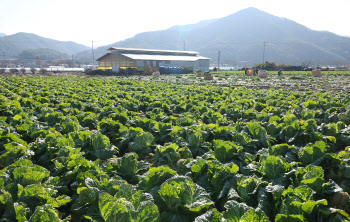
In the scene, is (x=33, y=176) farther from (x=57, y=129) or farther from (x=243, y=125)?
(x=243, y=125)

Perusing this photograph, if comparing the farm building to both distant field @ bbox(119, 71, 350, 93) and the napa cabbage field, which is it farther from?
the napa cabbage field

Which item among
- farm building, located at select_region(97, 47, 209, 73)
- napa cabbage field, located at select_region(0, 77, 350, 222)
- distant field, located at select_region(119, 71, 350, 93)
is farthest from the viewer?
farm building, located at select_region(97, 47, 209, 73)

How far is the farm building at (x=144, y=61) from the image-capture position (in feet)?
189

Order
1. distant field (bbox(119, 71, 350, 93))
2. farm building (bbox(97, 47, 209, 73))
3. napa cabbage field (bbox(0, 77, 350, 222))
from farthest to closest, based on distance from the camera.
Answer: farm building (bbox(97, 47, 209, 73)) < distant field (bbox(119, 71, 350, 93)) < napa cabbage field (bbox(0, 77, 350, 222))

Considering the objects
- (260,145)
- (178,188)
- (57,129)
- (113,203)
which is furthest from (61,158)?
(260,145)

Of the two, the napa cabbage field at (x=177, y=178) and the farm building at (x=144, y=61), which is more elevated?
the farm building at (x=144, y=61)

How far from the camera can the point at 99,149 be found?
5.16 meters

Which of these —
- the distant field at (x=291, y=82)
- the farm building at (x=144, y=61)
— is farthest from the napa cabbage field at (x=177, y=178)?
the farm building at (x=144, y=61)

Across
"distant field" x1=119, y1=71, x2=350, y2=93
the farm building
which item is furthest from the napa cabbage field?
the farm building

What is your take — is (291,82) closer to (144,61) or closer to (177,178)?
(177,178)

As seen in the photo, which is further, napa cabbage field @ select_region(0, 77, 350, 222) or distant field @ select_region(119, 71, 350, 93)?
distant field @ select_region(119, 71, 350, 93)

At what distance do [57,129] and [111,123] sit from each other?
140 cm

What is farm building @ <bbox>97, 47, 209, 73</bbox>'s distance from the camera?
189ft

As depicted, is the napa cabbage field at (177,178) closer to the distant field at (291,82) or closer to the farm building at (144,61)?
the distant field at (291,82)
